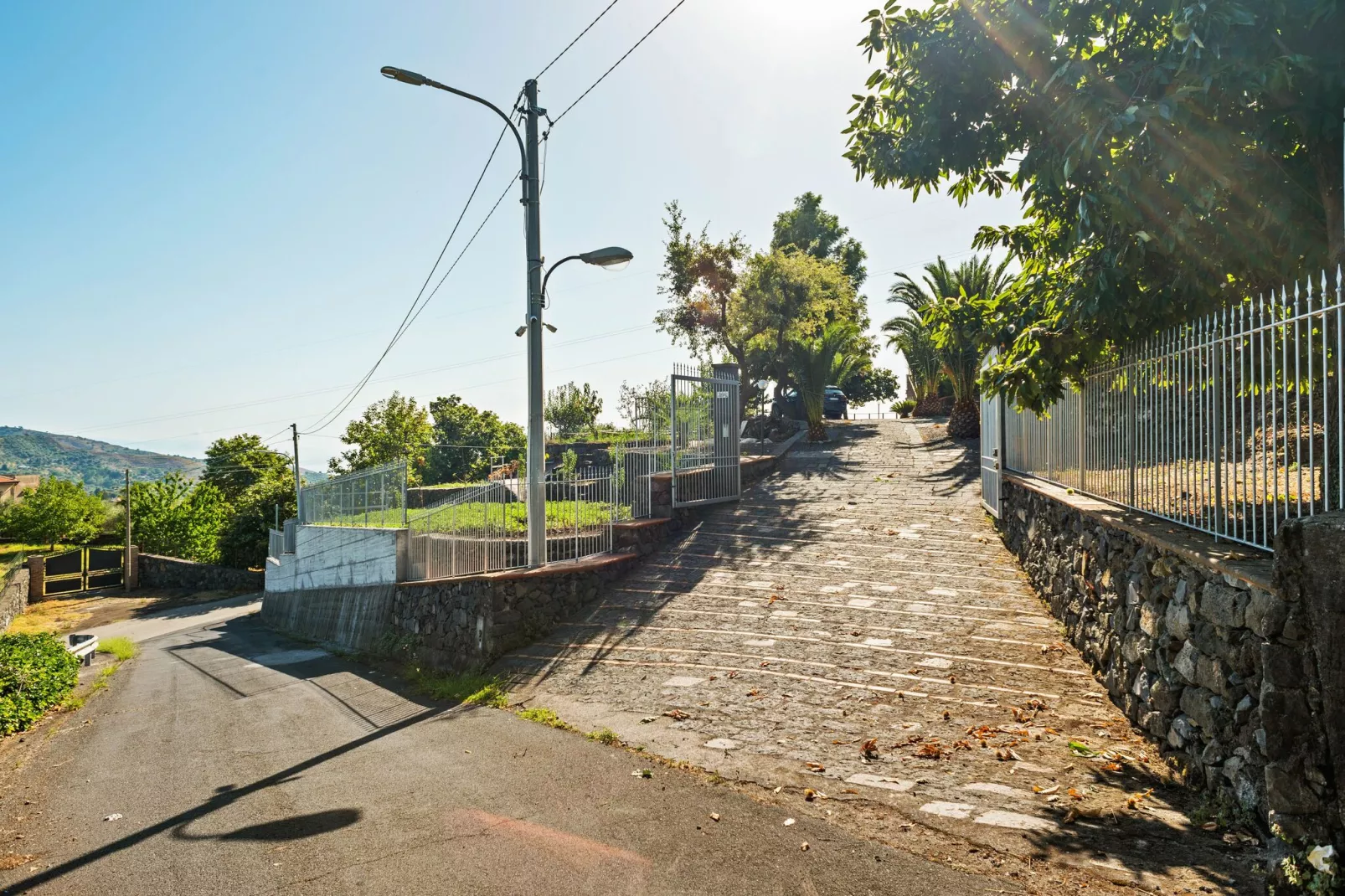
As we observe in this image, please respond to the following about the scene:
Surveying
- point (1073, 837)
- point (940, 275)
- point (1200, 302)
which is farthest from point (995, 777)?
point (940, 275)

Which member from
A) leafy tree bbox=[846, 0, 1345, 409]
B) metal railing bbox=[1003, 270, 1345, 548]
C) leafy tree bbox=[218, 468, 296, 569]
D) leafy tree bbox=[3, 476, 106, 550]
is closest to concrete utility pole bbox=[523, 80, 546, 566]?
leafy tree bbox=[846, 0, 1345, 409]

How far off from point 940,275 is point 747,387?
819cm

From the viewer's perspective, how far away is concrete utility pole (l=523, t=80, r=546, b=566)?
10.9 meters

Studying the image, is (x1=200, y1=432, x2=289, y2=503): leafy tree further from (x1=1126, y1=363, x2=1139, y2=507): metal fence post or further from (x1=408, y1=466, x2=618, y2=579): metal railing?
(x1=1126, y1=363, x2=1139, y2=507): metal fence post

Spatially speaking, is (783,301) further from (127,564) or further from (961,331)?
(127,564)

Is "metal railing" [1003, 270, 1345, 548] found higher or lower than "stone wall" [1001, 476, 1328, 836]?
higher

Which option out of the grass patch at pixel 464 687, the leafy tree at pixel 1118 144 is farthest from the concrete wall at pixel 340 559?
the leafy tree at pixel 1118 144

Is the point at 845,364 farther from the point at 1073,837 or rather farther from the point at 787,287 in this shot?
the point at 1073,837

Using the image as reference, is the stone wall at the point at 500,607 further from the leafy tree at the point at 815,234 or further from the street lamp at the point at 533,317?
the leafy tree at the point at 815,234

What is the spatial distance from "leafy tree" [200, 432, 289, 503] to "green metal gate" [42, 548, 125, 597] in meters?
8.15

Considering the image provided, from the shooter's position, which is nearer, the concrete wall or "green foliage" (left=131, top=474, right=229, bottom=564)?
the concrete wall

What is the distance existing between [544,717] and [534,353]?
525cm

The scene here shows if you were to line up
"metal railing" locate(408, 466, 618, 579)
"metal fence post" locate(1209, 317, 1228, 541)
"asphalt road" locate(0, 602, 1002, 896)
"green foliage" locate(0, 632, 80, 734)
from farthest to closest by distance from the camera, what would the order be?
"metal railing" locate(408, 466, 618, 579) < "green foliage" locate(0, 632, 80, 734) < "metal fence post" locate(1209, 317, 1228, 541) < "asphalt road" locate(0, 602, 1002, 896)

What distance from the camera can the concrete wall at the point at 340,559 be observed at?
1370cm
